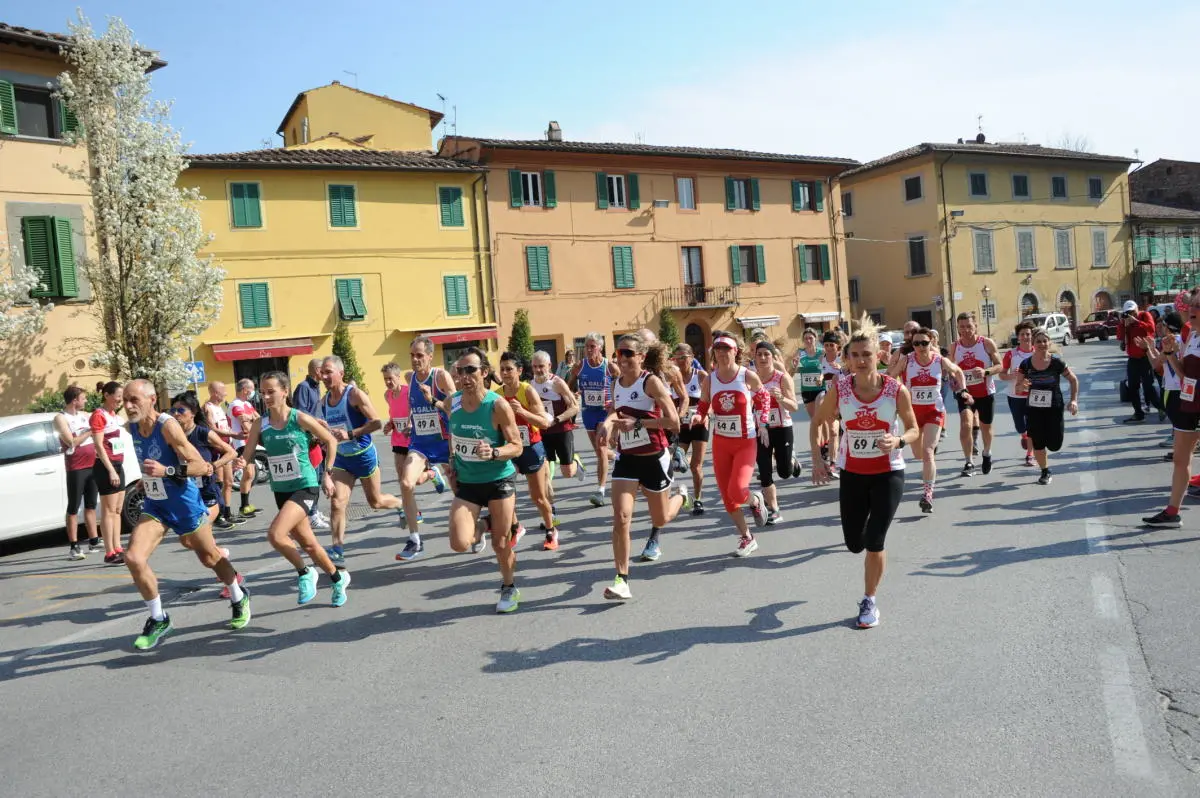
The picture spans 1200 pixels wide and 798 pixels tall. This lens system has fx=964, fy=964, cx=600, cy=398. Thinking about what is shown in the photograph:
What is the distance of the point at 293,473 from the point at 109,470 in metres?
3.88

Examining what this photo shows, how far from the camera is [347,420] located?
8.68m

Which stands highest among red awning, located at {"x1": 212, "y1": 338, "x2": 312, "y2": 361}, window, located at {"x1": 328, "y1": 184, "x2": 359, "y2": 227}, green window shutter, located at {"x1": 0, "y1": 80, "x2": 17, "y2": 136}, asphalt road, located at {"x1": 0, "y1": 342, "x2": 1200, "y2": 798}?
green window shutter, located at {"x1": 0, "y1": 80, "x2": 17, "y2": 136}

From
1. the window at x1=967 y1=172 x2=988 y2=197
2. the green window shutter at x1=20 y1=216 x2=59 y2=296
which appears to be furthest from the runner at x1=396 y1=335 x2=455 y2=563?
the window at x1=967 y1=172 x2=988 y2=197

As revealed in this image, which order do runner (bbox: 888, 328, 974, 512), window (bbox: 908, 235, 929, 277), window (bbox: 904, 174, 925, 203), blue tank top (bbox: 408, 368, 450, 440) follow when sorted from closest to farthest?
blue tank top (bbox: 408, 368, 450, 440), runner (bbox: 888, 328, 974, 512), window (bbox: 904, 174, 925, 203), window (bbox: 908, 235, 929, 277)

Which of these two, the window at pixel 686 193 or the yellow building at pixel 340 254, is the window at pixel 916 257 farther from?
the yellow building at pixel 340 254

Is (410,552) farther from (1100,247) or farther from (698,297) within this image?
(1100,247)

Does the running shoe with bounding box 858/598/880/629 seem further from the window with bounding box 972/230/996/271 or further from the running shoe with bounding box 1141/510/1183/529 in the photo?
→ the window with bounding box 972/230/996/271

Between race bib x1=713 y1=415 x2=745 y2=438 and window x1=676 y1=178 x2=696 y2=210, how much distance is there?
105 ft

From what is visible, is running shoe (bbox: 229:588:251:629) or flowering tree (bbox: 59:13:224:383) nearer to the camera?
running shoe (bbox: 229:588:251:629)

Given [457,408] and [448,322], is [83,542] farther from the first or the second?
[448,322]

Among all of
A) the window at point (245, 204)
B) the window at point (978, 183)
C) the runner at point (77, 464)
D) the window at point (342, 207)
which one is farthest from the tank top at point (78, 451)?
the window at point (978, 183)

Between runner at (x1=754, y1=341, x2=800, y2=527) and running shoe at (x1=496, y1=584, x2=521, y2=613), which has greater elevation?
runner at (x1=754, y1=341, x2=800, y2=527)

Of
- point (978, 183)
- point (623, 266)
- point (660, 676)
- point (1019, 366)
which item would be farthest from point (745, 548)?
point (978, 183)

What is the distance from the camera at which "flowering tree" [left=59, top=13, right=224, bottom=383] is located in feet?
72.8
